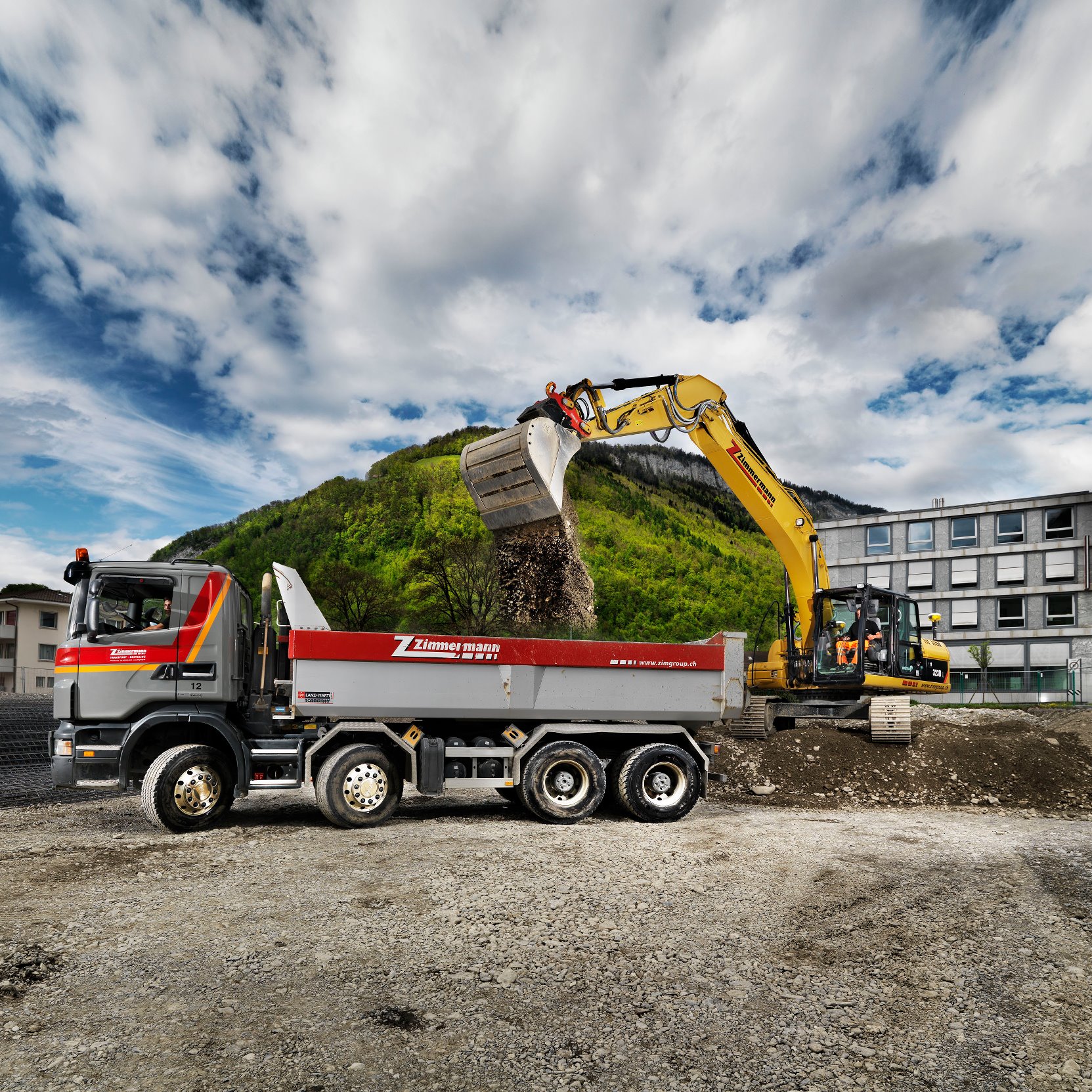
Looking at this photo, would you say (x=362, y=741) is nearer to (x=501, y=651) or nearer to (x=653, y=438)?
(x=501, y=651)

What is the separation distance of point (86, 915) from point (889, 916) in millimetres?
5376

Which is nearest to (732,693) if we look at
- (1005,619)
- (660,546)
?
(1005,619)

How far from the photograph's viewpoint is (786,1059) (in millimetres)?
3674

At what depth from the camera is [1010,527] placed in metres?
40.8

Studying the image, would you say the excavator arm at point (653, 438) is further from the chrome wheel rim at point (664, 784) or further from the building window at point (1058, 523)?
the building window at point (1058, 523)

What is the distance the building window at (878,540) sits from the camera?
43.6 metres

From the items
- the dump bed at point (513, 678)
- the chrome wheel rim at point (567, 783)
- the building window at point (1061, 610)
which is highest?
the building window at point (1061, 610)

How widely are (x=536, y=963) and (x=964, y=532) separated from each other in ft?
140

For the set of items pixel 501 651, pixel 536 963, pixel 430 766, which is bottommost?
pixel 536 963

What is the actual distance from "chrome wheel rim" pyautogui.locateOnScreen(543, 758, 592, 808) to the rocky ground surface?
39.9 inches

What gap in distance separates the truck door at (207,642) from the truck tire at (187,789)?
58 centimetres

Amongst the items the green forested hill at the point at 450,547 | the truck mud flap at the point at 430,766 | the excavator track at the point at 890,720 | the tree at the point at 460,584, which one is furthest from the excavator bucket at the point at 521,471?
the green forested hill at the point at 450,547

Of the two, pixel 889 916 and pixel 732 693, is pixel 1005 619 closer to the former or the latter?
pixel 732 693

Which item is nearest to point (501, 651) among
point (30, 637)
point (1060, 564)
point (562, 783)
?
point (562, 783)
